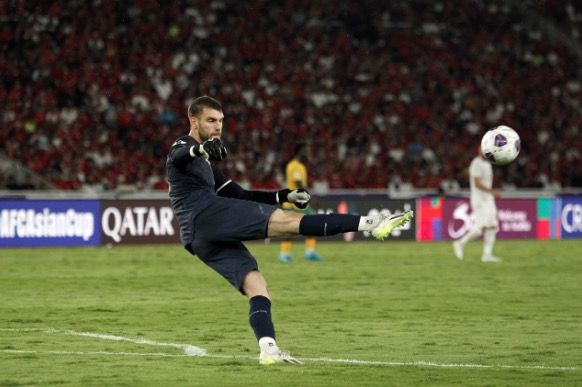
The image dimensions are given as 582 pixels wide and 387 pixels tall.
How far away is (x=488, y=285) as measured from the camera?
18.5 m

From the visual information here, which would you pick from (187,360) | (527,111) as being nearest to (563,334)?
(187,360)

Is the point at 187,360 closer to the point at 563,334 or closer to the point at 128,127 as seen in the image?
the point at 563,334

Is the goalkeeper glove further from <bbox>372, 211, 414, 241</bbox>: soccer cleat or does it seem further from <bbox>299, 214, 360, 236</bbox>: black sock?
<bbox>372, 211, 414, 241</bbox>: soccer cleat

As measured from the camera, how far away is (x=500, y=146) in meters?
13.2

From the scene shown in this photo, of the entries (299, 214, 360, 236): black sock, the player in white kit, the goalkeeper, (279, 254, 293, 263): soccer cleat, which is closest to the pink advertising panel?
the player in white kit

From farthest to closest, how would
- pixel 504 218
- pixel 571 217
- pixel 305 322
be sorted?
pixel 571 217
pixel 504 218
pixel 305 322

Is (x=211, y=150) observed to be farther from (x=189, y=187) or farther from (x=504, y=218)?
(x=504, y=218)

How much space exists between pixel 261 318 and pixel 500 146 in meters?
4.93

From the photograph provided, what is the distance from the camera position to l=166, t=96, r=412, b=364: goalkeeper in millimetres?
8992

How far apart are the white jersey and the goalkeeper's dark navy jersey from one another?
14.3 metres

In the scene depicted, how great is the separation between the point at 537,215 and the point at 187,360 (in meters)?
24.2

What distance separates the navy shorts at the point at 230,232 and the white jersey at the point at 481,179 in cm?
1418

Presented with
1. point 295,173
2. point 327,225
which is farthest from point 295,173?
point 327,225

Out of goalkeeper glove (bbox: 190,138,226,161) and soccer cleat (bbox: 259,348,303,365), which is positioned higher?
goalkeeper glove (bbox: 190,138,226,161)
